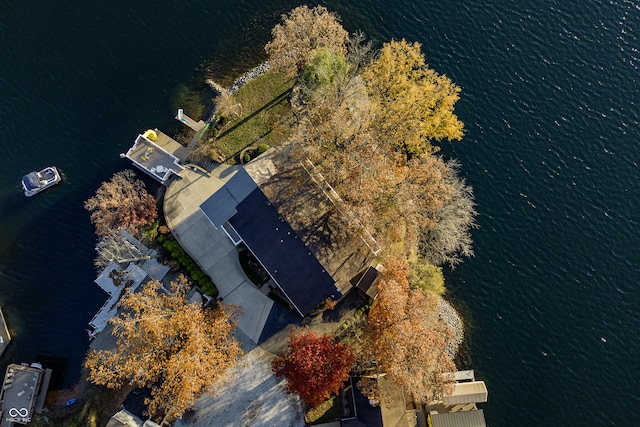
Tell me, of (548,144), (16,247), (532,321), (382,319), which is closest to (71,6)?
(16,247)

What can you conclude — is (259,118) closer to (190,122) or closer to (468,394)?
(190,122)

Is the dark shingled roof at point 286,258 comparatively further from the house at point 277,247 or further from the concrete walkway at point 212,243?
the concrete walkway at point 212,243

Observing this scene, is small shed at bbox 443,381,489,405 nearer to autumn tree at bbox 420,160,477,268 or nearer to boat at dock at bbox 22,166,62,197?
autumn tree at bbox 420,160,477,268

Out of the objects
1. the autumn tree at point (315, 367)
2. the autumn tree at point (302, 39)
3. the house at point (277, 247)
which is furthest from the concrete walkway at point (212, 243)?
the autumn tree at point (302, 39)

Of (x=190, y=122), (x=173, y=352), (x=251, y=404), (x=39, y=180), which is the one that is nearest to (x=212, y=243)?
(x=173, y=352)

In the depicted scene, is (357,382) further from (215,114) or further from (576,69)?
(576,69)

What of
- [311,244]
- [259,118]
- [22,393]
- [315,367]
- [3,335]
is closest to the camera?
[315,367]
